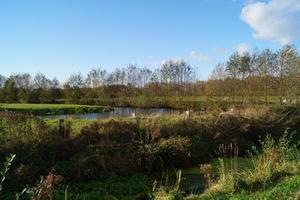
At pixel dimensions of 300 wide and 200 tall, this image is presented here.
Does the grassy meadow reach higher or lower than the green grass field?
lower

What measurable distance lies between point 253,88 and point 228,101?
3.71 m

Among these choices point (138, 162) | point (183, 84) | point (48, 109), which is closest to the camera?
point (138, 162)

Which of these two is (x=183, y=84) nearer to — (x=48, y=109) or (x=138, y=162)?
(x=48, y=109)

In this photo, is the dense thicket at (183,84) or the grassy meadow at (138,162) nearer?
the grassy meadow at (138,162)

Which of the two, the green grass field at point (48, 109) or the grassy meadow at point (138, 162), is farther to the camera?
the green grass field at point (48, 109)

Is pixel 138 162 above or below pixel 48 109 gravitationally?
below

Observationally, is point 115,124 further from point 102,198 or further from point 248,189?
point 248,189

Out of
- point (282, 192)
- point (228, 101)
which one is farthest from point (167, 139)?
point (228, 101)

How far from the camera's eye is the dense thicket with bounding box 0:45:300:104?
42.7m

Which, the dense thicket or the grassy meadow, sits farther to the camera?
the dense thicket

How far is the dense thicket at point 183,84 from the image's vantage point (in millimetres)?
42656

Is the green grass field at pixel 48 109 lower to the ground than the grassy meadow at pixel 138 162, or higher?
higher

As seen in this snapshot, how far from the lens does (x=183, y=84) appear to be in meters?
63.6

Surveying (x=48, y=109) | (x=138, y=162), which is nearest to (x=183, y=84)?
(x=48, y=109)
